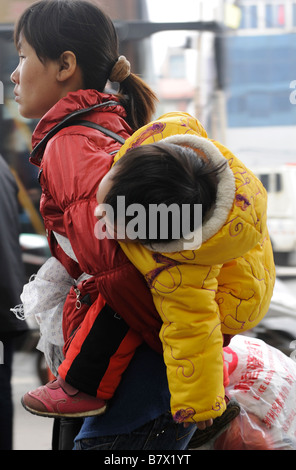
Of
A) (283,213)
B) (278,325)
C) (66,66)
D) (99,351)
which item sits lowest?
(283,213)

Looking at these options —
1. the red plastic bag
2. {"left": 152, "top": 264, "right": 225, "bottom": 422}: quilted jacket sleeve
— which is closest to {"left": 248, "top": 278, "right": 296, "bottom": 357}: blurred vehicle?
the red plastic bag

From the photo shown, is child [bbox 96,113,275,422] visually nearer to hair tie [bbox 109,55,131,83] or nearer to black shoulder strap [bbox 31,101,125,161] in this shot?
black shoulder strap [bbox 31,101,125,161]

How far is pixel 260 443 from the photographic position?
5.18 ft

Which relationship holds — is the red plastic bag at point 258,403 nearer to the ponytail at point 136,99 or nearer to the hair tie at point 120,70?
the ponytail at point 136,99

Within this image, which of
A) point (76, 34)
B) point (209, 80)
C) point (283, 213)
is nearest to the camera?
point (76, 34)

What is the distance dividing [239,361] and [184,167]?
68cm

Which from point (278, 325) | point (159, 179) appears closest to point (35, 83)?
point (159, 179)

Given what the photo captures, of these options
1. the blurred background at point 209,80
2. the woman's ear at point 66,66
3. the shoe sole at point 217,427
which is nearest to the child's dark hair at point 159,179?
the woman's ear at point 66,66

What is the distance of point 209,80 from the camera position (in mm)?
4602

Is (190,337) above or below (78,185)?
below

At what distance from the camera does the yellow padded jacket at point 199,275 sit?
1168mm

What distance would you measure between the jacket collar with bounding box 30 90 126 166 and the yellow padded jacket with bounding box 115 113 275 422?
0.59 feet

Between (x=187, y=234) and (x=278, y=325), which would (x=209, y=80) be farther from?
(x=187, y=234)

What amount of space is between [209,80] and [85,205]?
3590 millimetres
